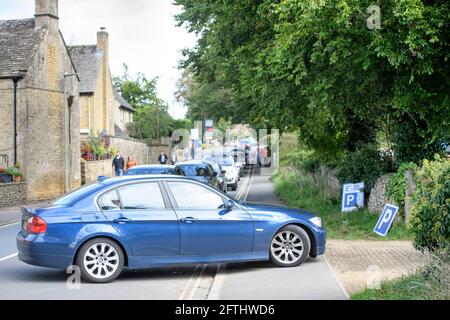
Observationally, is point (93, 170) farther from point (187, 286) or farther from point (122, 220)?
point (187, 286)

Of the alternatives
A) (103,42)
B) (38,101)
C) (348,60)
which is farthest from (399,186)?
(103,42)

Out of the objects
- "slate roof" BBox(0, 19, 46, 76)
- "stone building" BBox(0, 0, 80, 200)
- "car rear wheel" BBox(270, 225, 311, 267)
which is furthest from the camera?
"slate roof" BBox(0, 19, 46, 76)

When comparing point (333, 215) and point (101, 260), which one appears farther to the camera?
point (333, 215)

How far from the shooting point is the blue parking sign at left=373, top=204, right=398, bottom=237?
1313 cm

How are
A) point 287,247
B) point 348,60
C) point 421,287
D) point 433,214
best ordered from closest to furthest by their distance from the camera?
point 421,287
point 433,214
point 287,247
point 348,60

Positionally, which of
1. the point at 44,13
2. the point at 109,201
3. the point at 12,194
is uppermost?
the point at 44,13

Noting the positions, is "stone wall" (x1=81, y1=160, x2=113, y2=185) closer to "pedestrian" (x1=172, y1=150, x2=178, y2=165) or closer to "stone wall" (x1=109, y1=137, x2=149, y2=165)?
"stone wall" (x1=109, y1=137, x2=149, y2=165)

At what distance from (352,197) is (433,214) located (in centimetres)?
922

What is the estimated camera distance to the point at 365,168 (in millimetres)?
17359

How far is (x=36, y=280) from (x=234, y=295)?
3.24m

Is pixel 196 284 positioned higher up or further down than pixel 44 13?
further down

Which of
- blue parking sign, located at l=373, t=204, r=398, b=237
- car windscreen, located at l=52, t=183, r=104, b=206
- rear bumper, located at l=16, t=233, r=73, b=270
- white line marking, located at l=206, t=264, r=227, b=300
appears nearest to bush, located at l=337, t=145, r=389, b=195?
blue parking sign, located at l=373, t=204, r=398, b=237
